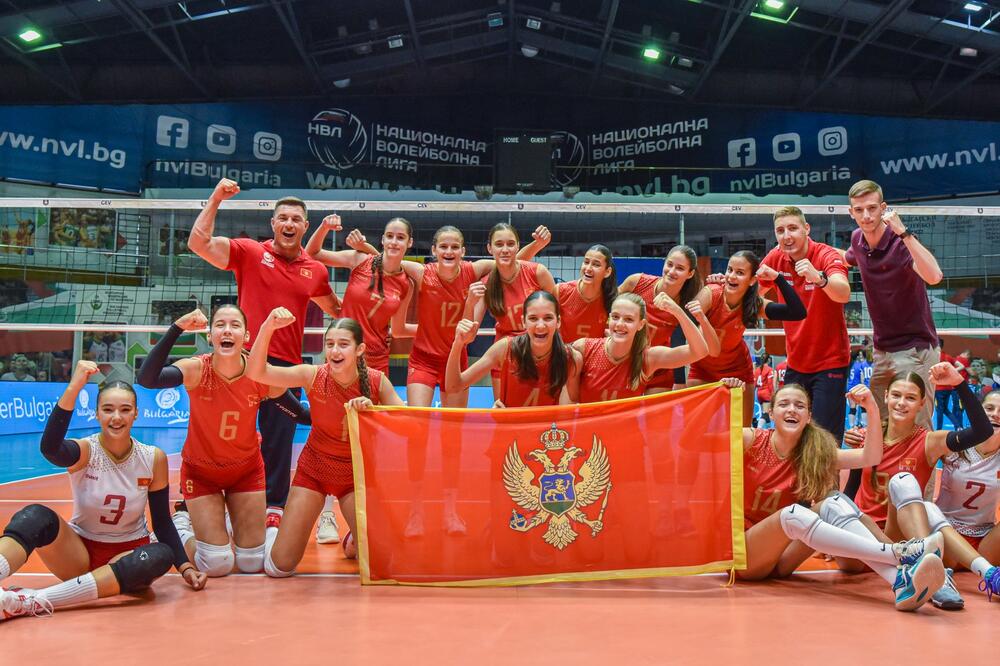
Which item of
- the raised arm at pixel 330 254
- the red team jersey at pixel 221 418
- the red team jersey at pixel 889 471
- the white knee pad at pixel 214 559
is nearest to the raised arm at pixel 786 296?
the red team jersey at pixel 889 471

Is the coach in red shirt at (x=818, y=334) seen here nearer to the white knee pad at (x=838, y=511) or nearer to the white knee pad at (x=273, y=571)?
the white knee pad at (x=838, y=511)

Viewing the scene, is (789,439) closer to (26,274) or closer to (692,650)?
(692,650)

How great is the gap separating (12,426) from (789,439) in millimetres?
12057

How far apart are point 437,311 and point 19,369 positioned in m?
12.8

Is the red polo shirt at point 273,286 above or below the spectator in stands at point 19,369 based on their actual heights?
above

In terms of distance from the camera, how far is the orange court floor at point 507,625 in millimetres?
2721

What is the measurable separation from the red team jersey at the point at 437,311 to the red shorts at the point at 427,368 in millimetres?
28

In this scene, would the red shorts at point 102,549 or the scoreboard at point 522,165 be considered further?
the scoreboard at point 522,165

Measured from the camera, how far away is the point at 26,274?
1513 cm

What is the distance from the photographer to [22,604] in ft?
10.3

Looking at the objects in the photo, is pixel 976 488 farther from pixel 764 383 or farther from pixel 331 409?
→ pixel 764 383

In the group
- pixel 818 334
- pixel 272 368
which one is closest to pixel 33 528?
pixel 272 368

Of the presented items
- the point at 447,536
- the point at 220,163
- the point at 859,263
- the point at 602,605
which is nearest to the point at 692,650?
the point at 602,605

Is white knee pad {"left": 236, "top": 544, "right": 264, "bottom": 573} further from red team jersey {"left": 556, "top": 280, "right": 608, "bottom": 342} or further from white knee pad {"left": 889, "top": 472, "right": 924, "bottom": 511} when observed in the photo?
white knee pad {"left": 889, "top": 472, "right": 924, "bottom": 511}
